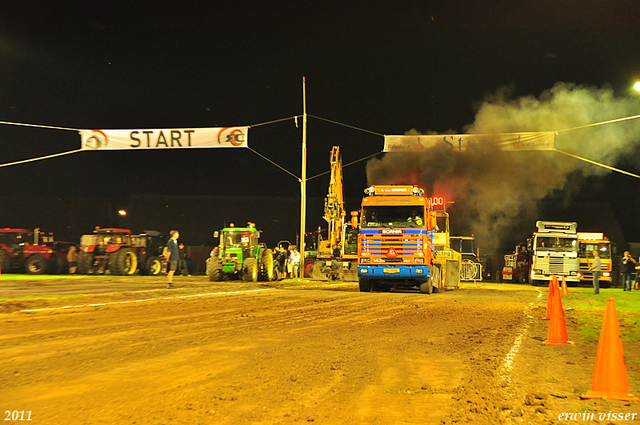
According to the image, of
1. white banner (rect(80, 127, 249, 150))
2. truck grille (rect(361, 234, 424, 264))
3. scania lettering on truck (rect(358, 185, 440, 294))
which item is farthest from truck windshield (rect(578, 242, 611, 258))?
white banner (rect(80, 127, 249, 150))

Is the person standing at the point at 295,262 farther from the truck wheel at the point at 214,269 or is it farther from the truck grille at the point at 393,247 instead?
the truck grille at the point at 393,247

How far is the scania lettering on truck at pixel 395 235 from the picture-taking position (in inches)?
797

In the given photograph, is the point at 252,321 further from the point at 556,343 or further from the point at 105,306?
the point at 556,343

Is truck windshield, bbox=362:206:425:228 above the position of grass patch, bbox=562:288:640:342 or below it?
above

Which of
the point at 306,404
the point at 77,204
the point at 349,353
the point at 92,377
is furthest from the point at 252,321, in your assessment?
the point at 77,204

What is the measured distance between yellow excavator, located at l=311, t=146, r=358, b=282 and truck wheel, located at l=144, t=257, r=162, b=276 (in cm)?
877

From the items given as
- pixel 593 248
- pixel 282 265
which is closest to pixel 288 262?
pixel 282 265

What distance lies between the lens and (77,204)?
55.7 meters

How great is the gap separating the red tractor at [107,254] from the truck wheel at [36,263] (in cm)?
196

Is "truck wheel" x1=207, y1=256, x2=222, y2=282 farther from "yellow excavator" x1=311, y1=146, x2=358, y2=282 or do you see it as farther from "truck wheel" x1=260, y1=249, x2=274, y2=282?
"yellow excavator" x1=311, y1=146, x2=358, y2=282

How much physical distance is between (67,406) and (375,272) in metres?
16.1

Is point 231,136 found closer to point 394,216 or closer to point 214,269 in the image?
point 214,269

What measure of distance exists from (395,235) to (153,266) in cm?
1644

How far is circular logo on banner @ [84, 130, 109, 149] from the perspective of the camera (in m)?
26.6
